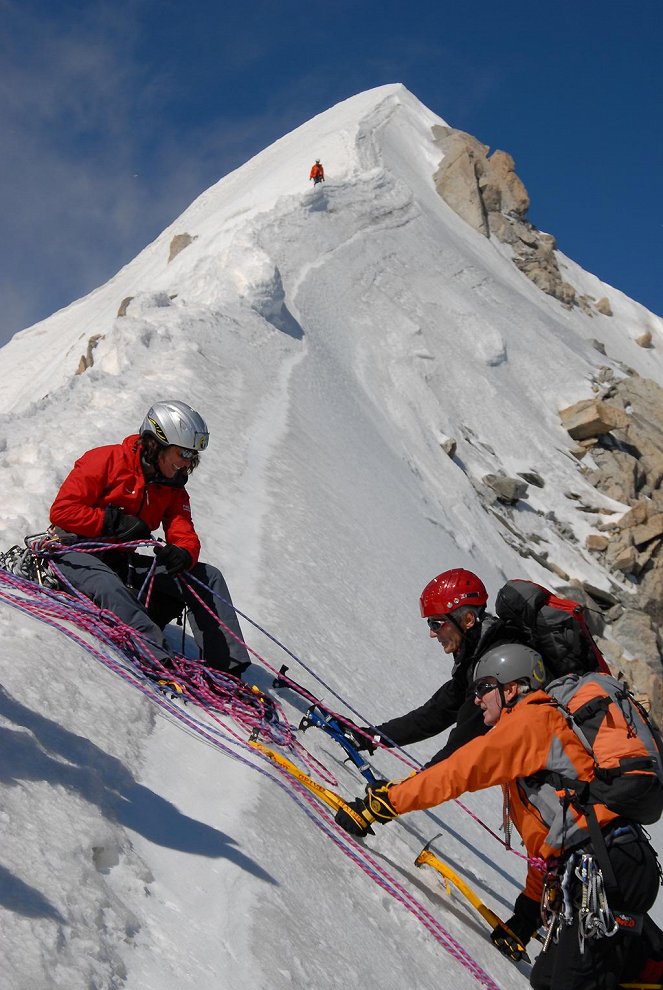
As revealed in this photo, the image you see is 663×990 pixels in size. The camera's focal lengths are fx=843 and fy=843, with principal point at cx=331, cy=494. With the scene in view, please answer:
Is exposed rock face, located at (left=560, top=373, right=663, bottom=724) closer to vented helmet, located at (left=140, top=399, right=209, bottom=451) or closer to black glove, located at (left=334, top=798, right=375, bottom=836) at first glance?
vented helmet, located at (left=140, top=399, right=209, bottom=451)

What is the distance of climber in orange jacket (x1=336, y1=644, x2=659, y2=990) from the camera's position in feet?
11.6

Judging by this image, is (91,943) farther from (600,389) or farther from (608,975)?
(600,389)

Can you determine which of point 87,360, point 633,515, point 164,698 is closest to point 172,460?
point 164,698

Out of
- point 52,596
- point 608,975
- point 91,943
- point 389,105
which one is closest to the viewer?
point 91,943

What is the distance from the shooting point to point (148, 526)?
562cm

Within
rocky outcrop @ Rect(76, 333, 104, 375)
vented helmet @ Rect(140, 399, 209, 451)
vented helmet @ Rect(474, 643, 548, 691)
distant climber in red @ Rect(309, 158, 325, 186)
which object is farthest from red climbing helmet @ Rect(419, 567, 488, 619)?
distant climber in red @ Rect(309, 158, 325, 186)

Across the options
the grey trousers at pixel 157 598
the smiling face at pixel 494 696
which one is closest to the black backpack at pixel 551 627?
the smiling face at pixel 494 696

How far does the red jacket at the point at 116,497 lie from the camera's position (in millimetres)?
5297

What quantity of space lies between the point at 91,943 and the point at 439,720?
305 cm

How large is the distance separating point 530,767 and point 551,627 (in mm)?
947

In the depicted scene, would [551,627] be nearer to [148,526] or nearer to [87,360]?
[148,526]

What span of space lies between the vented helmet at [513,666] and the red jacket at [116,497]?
7.49 ft

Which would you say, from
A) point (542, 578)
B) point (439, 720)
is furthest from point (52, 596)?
point (542, 578)

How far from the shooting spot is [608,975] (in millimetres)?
3627
